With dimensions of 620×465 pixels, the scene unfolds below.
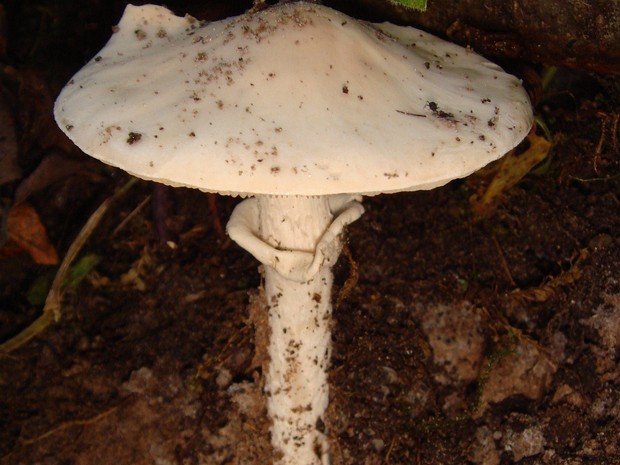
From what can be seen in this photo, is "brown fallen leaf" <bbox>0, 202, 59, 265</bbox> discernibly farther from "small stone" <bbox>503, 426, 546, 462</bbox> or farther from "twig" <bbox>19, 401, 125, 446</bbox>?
"small stone" <bbox>503, 426, 546, 462</bbox>

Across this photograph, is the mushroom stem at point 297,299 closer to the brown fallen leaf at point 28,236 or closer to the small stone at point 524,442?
the small stone at point 524,442

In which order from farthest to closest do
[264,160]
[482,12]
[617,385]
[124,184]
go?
1. [124,184]
2. [617,385]
3. [482,12]
4. [264,160]

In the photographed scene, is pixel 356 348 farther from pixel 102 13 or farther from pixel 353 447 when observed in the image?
pixel 102 13

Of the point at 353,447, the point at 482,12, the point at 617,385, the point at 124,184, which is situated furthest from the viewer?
the point at 124,184

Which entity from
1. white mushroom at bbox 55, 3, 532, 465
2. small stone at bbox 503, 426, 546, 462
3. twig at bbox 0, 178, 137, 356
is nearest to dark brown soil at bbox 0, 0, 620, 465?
small stone at bbox 503, 426, 546, 462

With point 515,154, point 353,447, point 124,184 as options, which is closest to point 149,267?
point 124,184

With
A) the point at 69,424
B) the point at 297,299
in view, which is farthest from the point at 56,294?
the point at 297,299
